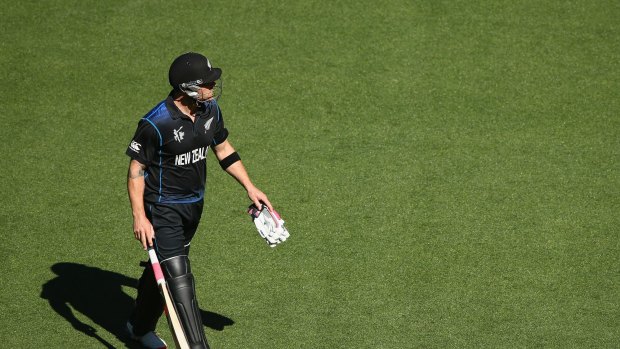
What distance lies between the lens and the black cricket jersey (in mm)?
5812

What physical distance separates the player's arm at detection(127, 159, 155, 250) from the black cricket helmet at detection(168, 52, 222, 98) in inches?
22.5

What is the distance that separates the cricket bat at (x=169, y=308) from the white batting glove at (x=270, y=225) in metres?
0.79

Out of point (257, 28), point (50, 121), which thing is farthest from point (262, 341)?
point (257, 28)

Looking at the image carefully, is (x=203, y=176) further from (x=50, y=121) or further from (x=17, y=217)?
(x=50, y=121)

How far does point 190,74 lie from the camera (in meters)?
5.76

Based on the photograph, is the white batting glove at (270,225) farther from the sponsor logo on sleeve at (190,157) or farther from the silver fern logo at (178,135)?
the silver fern logo at (178,135)

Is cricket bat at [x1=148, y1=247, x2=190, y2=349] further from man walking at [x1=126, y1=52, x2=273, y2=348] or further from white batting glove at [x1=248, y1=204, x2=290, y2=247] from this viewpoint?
white batting glove at [x1=248, y1=204, x2=290, y2=247]

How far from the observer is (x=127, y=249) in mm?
7465

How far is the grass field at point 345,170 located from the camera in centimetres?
679

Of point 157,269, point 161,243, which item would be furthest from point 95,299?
point 157,269

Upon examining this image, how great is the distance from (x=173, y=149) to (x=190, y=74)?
51 cm

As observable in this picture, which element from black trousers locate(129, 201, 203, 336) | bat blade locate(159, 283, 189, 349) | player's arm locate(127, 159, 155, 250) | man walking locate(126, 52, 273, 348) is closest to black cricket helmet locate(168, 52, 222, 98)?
man walking locate(126, 52, 273, 348)

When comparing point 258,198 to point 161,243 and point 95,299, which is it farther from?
point 95,299

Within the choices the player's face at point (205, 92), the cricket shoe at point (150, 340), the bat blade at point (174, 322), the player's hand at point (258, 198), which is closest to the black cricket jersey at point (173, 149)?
the player's face at point (205, 92)
